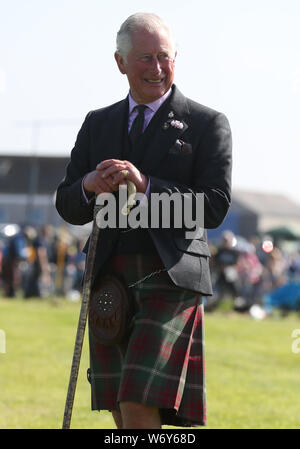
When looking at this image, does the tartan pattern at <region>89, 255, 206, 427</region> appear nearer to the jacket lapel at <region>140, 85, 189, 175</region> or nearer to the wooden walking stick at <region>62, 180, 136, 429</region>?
the wooden walking stick at <region>62, 180, 136, 429</region>

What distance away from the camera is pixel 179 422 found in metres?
4.63

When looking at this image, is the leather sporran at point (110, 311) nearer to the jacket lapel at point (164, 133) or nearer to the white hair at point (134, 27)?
the jacket lapel at point (164, 133)

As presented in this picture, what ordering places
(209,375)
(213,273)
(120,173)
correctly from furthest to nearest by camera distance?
(213,273)
(209,375)
(120,173)

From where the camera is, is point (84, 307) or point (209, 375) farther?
point (209, 375)

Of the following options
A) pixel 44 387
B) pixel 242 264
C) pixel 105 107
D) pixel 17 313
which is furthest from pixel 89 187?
pixel 242 264

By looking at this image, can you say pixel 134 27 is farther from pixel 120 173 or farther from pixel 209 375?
pixel 209 375

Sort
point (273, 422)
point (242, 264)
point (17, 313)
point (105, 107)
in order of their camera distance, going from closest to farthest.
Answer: point (105, 107), point (273, 422), point (17, 313), point (242, 264)

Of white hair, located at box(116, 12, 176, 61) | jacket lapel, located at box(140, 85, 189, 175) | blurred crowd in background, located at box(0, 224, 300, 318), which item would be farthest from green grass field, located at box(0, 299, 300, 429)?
blurred crowd in background, located at box(0, 224, 300, 318)

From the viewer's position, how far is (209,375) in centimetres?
1165

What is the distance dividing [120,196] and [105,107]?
2.22 feet

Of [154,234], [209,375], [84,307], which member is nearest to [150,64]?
[154,234]

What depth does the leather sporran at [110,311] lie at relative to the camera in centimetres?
455

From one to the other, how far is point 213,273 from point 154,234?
67.7ft

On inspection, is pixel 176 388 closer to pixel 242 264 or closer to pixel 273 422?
pixel 273 422
